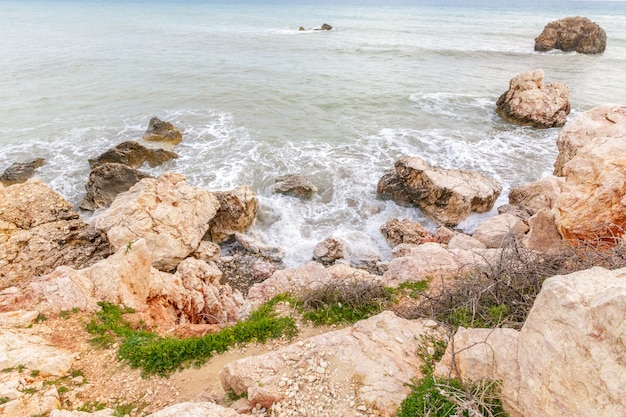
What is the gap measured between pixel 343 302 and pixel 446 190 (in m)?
8.69

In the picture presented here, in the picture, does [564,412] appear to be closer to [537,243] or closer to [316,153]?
[537,243]

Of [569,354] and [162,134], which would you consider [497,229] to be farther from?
[162,134]

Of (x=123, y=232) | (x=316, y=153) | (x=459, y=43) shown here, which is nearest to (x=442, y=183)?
(x=316, y=153)

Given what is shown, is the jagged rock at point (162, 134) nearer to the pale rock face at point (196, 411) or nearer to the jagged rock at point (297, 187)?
the jagged rock at point (297, 187)

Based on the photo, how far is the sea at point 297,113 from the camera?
17.0 m

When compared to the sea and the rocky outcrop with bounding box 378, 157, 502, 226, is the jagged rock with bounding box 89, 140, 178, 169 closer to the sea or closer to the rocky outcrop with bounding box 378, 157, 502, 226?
the sea

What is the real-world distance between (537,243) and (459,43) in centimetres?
5066

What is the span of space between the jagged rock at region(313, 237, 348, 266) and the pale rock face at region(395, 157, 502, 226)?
14.2ft

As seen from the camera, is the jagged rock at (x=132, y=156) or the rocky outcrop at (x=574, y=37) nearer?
the jagged rock at (x=132, y=156)

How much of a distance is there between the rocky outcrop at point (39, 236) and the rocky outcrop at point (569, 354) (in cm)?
1191

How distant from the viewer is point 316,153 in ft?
67.3

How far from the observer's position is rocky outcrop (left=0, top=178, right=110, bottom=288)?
11.1 m

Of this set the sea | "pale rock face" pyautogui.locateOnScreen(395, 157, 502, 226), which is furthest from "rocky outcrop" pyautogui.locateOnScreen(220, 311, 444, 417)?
"pale rock face" pyautogui.locateOnScreen(395, 157, 502, 226)

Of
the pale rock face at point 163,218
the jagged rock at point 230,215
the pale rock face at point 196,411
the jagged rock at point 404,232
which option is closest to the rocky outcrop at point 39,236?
the pale rock face at point 163,218
